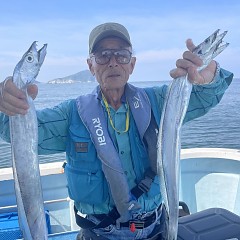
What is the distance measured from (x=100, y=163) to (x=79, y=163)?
0.57 feet

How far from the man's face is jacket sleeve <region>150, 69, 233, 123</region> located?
37 centimetres

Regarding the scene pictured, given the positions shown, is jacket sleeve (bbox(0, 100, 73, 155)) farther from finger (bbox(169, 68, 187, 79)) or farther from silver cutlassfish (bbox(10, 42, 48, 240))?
finger (bbox(169, 68, 187, 79))

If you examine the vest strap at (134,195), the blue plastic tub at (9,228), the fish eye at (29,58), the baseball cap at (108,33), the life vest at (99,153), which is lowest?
the blue plastic tub at (9,228)

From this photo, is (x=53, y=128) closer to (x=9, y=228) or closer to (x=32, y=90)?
(x=32, y=90)

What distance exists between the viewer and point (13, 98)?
6.14 ft

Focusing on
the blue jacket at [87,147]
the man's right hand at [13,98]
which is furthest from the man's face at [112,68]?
the man's right hand at [13,98]

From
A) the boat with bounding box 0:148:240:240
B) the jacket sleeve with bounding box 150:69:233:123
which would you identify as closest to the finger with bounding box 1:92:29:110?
the jacket sleeve with bounding box 150:69:233:123

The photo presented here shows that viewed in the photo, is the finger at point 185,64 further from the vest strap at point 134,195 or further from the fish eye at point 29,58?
the vest strap at point 134,195

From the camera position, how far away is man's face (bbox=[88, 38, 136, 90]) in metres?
2.85

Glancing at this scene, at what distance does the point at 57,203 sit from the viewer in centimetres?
529

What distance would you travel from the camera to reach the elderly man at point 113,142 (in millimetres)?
2744

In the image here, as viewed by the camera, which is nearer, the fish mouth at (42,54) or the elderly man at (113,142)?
the fish mouth at (42,54)

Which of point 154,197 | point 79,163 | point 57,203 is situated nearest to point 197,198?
point 57,203

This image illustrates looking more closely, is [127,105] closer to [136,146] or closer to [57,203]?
[136,146]
